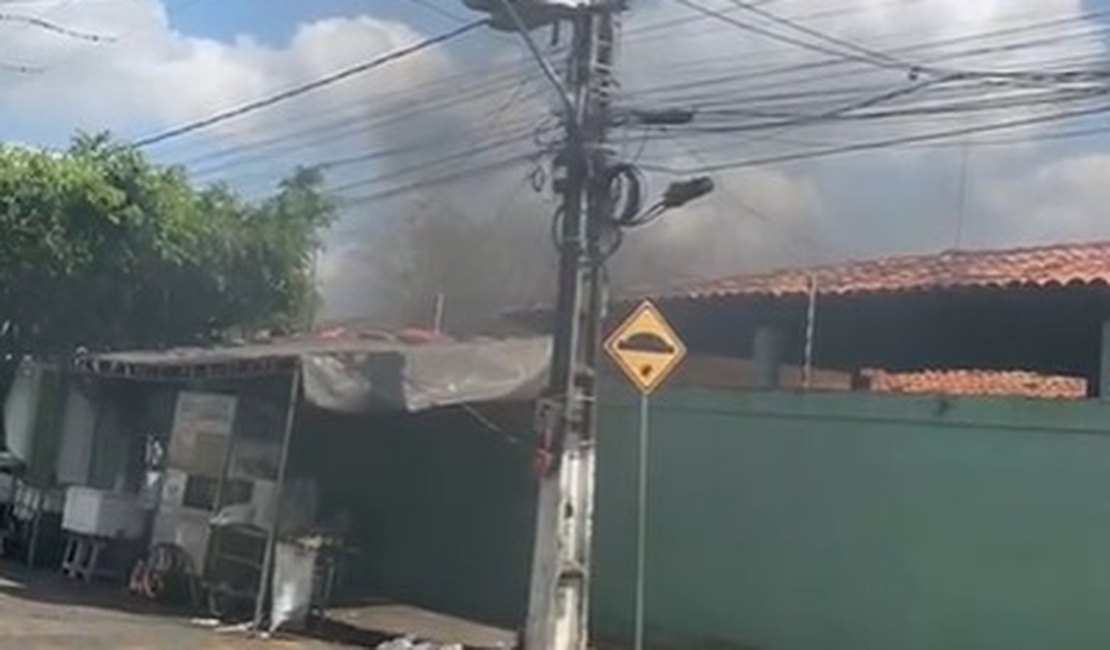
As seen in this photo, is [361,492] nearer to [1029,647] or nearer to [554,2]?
[554,2]

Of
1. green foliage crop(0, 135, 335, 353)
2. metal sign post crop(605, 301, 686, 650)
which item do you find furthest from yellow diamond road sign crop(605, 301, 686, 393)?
green foliage crop(0, 135, 335, 353)

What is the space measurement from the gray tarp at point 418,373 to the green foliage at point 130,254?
676 cm

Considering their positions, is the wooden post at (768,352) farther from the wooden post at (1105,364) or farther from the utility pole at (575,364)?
the utility pole at (575,364)

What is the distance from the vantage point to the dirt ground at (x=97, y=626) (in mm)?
13633

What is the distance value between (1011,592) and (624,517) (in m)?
4.30

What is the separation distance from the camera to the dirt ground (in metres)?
13.6

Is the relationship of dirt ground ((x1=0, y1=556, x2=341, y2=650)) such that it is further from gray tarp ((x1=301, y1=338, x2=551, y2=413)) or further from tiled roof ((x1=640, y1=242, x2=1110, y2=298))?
tiled roof ((x1=640, y1=242, x2=1110, y2=298))

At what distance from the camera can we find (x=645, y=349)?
12.1 m

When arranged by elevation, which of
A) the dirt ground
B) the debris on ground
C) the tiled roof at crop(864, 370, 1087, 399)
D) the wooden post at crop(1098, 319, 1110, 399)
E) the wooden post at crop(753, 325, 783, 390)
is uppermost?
the tiled roof at crop(864, 370, 1087, 399)

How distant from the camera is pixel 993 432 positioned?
11.6 meters

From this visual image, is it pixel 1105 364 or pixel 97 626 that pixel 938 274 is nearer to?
pixel 1105 364

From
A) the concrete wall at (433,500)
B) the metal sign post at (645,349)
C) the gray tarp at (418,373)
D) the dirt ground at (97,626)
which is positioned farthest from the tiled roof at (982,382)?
the dirt ground at (97,626)

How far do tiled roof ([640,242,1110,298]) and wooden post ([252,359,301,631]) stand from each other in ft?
15.5

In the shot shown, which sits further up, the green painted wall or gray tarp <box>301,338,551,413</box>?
gray tarp <box>301,338,551,413</box>
